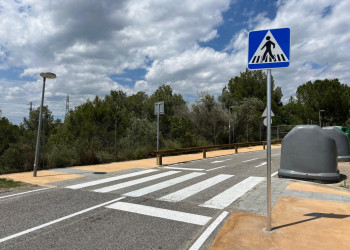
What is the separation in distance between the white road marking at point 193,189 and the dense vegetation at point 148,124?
24.6 feet

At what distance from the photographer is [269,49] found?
162 inches

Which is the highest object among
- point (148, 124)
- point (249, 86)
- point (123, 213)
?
point (249, 86)

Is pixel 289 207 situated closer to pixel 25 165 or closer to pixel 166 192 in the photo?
pixel 166 192

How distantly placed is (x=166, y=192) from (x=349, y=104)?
46.6 m

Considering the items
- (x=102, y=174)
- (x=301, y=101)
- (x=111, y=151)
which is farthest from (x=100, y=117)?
(x=301, y=101)

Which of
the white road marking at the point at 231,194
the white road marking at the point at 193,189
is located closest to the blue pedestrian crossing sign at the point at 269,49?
the white road marking at the point at 231,194

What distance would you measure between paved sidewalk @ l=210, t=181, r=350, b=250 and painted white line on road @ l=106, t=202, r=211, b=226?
0.56 meters

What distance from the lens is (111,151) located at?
50.8 ft

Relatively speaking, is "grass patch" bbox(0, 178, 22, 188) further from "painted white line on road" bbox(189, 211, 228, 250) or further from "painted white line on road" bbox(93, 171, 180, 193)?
"painted white line on road" bbox(189, 211, 228, 250)

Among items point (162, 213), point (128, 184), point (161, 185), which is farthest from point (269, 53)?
point (128, 184)

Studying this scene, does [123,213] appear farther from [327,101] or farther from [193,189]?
[327,101]

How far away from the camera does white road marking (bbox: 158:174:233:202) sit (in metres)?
6.23

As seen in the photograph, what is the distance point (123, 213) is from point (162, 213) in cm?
83

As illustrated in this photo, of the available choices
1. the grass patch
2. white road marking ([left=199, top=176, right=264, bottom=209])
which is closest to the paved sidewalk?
white road marking ([left=199, top=176, right=264, bottom=209])
